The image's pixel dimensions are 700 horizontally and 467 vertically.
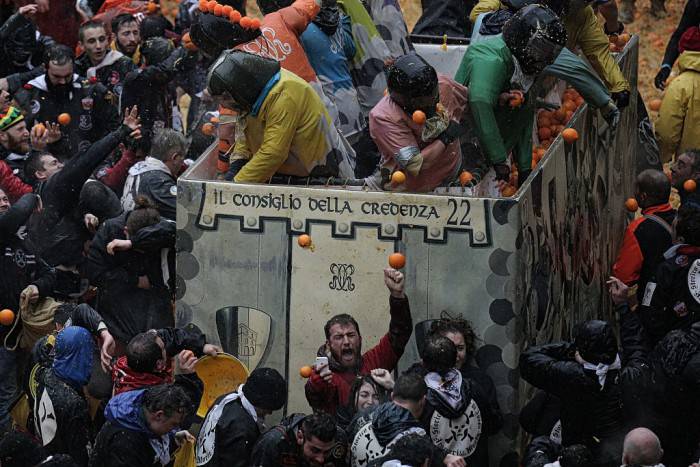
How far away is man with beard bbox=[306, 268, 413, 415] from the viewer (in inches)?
306

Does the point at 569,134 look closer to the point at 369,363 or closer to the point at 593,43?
the point at 593,43

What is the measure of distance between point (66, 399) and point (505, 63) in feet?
11.3

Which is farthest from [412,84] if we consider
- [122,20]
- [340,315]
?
[122,20]

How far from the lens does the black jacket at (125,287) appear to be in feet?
30.1

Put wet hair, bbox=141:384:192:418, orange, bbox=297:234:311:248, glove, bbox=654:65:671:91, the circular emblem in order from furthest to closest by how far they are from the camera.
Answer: glove, bbox=654:65:671:91 < orange, bbox=297:234:311:248 < the circular emblem < wet hair, bbox=141:384:192:418

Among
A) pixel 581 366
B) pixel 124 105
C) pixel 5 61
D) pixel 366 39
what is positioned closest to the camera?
pixel 581 366

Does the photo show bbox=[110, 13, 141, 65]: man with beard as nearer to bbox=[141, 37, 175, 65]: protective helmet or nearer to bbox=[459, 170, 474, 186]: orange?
bbox=[141, 37, 175, 65]: protective helmet

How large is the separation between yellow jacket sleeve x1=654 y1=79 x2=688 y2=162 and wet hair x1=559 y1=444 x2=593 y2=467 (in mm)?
5751

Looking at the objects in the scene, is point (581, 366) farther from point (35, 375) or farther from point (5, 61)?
point (5, 61)

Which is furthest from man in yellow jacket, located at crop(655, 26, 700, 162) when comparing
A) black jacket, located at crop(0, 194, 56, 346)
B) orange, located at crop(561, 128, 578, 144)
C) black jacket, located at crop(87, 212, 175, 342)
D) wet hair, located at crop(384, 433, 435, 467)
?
wet hair, located at crop(384, 433, 435, 467)

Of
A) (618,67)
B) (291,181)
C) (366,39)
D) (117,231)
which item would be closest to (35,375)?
(117,231)

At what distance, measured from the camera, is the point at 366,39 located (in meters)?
10.3

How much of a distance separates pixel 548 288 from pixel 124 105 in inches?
185

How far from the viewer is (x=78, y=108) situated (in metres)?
12.1
